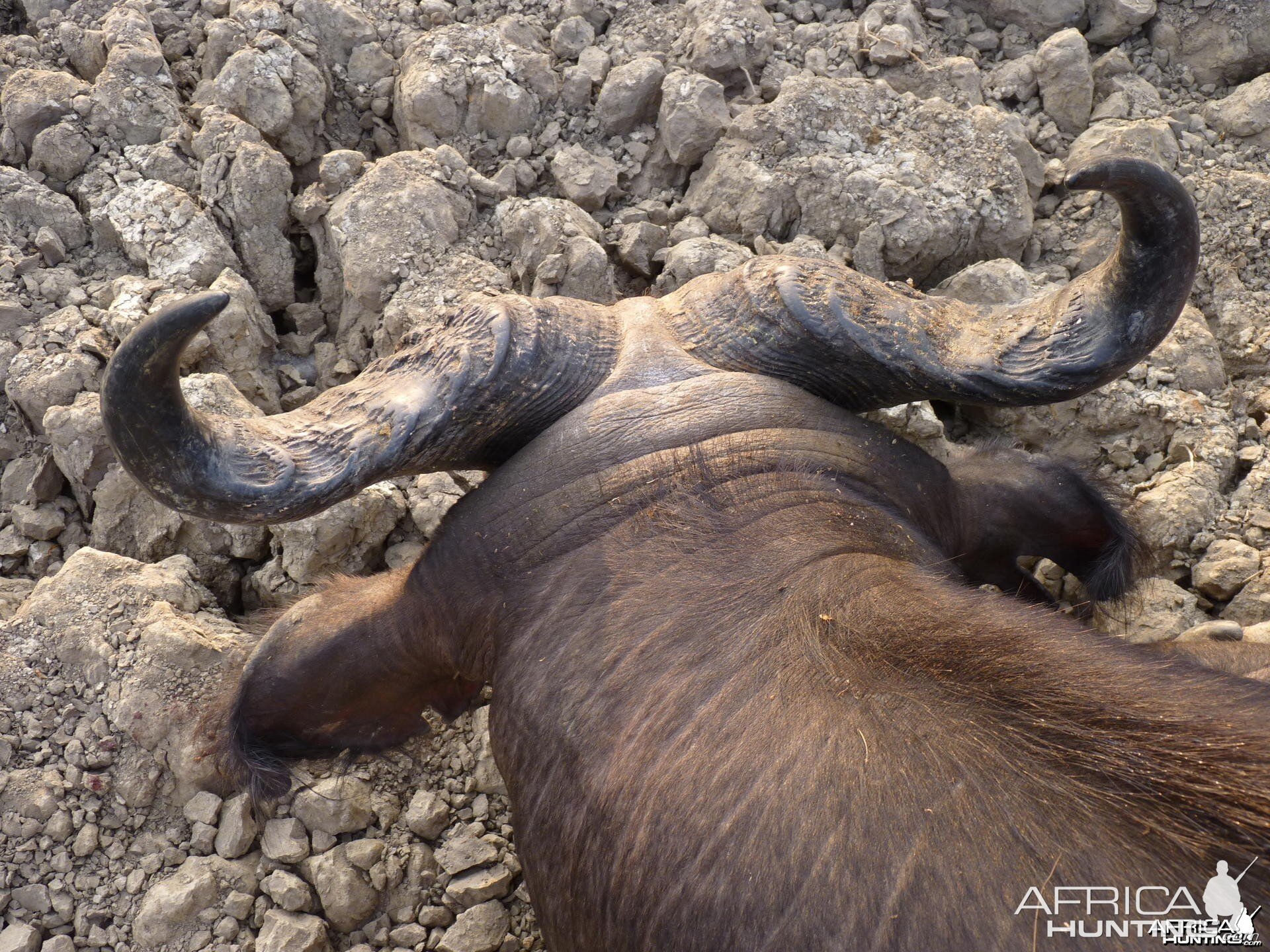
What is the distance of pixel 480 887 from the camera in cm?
270

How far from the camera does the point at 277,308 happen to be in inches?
148

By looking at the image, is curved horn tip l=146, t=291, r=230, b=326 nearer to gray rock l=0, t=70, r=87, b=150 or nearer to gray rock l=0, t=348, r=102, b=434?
gray rock l=0, t=348, r=102, b=434

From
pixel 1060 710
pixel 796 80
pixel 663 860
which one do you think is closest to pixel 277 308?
pixel 796 80

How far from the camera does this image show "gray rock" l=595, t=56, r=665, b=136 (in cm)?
395

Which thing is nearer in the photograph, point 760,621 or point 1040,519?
point 760,621

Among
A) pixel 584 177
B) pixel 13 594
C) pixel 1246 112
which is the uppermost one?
pixel 1246 112

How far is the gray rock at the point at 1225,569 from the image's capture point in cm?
298

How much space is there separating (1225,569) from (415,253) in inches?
108

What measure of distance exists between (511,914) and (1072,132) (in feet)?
11.5

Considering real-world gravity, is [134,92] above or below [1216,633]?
above

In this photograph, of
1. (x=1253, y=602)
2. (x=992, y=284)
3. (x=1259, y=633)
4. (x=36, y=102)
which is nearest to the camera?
(x=1259, y=633)

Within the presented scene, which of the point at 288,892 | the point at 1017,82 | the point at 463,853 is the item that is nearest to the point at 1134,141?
the point at 1017,82

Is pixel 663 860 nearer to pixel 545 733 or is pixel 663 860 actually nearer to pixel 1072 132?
pixel 545 733

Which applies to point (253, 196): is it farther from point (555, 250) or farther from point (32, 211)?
point (555, 250)
